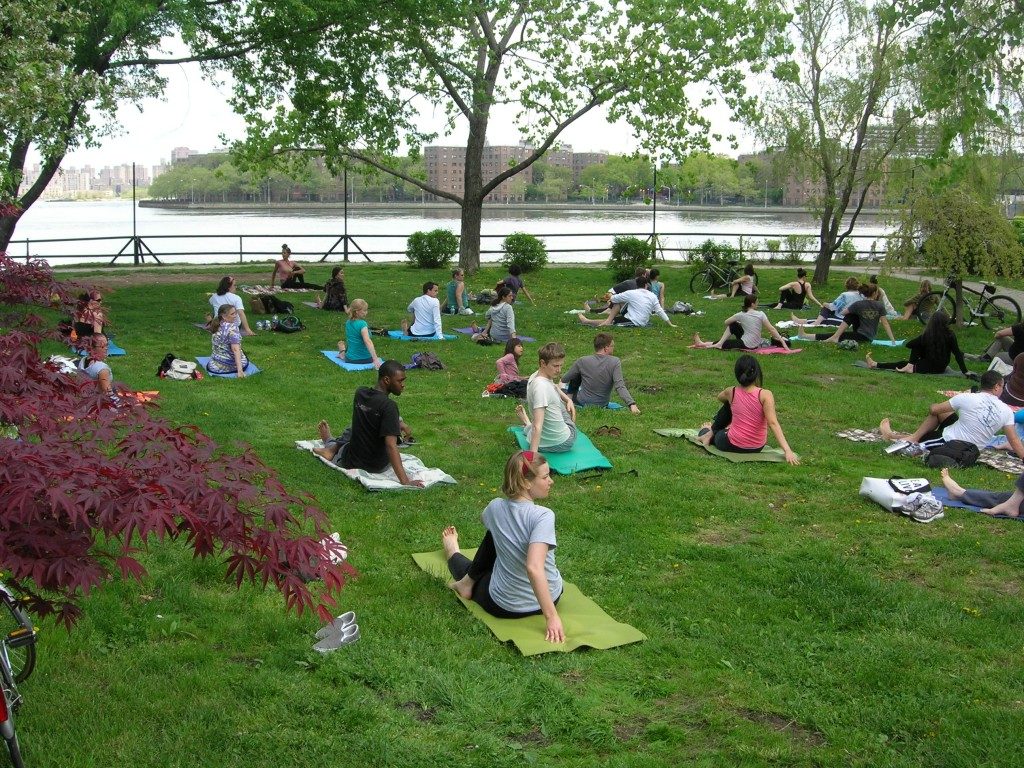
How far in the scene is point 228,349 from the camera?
13.2m

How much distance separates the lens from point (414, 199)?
7294 centimetres

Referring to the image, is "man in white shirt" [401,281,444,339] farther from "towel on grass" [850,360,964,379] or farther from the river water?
the river water

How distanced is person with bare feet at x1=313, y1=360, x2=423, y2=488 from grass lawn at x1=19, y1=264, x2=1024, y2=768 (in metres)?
0.31

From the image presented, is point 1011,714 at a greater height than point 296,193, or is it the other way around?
point 296,193

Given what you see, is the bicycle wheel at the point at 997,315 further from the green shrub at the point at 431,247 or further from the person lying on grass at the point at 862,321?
the green shrub at the point at 431,247

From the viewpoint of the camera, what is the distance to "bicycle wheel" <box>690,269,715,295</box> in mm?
23688

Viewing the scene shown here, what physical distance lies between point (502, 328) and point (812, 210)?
12.0 metres

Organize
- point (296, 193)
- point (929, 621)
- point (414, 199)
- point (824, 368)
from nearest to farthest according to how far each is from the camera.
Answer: point (929, 621) → point (824, 368) → point (296, 193) → point (414, 199)

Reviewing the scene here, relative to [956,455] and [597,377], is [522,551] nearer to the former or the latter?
[956,455]

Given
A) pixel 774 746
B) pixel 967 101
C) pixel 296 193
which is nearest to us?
pixel 774 746

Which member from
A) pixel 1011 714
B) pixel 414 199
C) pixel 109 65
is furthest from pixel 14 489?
pixel 414 199

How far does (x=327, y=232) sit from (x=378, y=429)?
113ft

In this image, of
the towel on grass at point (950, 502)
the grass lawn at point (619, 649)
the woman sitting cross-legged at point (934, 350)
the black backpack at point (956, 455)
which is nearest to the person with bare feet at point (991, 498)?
the towel on grass at point (950, 502)

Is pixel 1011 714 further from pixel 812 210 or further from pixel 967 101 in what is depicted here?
pixel 812 210
